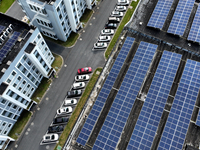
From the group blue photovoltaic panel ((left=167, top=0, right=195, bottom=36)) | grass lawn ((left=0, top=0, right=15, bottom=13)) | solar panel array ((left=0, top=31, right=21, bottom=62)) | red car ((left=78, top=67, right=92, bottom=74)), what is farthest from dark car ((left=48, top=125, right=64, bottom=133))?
grass lawn ((left=0, top=0, right=15, bottom=13))

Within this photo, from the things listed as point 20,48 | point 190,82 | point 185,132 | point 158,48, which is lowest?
point 185,132

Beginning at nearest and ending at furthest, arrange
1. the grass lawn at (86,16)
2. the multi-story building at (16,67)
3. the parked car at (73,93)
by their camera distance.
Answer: the multi-story building at (16,67) < the parked car at (73,93) < the grass lawn at (86,16)

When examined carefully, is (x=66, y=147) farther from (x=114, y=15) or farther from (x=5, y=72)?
(x=114, y=15)

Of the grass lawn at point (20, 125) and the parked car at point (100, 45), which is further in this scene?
the parked car at point (100, 45)

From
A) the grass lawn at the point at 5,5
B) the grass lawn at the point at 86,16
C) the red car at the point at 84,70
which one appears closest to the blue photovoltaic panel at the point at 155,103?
the red car at the point at 84,70

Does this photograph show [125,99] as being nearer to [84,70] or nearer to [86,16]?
[84,70]

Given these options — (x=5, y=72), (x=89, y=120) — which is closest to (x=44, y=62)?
(x=5, y=72)

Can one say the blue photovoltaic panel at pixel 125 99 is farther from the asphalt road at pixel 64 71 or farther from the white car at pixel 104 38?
the white car at pixel 104 38

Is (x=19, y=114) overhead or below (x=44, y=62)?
below
